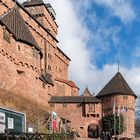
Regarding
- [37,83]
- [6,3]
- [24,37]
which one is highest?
[6,3]

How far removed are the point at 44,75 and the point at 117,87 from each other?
453 inches

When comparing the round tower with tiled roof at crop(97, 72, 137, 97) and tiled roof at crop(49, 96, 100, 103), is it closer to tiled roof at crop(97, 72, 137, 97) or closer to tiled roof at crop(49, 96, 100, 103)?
tiled roof at crop(97, 72, 137, 97)

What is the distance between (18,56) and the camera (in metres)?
44.7

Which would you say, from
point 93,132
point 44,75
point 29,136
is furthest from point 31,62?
point 29,136

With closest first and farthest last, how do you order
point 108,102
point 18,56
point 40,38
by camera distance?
point 18,56
point 108,102
point 40,38

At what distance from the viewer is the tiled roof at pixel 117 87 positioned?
→ 62328 mm

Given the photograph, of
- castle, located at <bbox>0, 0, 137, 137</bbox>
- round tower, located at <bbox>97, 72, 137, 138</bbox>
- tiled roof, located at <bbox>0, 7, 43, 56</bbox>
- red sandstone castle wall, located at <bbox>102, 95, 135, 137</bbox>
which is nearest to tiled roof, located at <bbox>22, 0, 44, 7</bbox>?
castle, located at <bbox>0, 0, 137, 137</bbox>

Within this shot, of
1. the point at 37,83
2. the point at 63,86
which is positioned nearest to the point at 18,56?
the point at 37,83

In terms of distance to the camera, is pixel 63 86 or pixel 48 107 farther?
pixel 63 86

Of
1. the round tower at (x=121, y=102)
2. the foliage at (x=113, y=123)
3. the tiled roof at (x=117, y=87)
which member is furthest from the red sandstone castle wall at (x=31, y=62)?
the foliage at (x=113, y=123)

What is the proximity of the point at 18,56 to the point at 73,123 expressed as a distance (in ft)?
70.8

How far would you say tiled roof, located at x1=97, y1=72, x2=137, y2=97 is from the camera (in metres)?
62.3

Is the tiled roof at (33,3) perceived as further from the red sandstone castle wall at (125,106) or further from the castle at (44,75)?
the red sandstone castle wall at (125,106)

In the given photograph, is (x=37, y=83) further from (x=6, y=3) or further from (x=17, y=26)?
(x=6, y=3)
